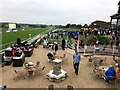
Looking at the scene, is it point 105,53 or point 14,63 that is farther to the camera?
point 105,53

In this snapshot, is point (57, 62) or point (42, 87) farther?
point (57, 62)

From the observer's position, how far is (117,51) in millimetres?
22250

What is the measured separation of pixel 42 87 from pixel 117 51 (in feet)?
42.9

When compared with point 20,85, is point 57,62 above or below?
above

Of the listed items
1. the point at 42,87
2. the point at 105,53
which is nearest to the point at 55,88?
the point at 42,87

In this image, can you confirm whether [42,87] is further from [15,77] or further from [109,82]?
[109,82]

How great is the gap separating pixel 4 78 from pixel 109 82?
5.89 metres

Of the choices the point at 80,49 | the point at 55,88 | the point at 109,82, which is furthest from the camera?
the point at 80,49

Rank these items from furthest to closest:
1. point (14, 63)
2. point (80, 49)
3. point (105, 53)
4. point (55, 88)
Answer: point (80, 49) → point (105, 53) → point (14, 63) → point (55, 88)

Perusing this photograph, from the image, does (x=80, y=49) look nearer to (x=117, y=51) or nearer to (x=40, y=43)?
(x=117, y=51)

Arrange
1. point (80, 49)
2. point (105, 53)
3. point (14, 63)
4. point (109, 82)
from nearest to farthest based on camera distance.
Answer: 1. point (109, 82)
2. point (14, 63)
3. point (105, 53)
4. point (80, 49)

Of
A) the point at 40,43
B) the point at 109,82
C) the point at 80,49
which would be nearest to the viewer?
the point at 109,82

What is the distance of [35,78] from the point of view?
12.7m

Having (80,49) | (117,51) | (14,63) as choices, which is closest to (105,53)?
(117,51)
